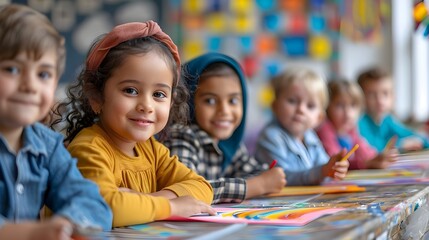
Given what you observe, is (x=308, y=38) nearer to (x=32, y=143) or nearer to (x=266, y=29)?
(x=266, y=29)

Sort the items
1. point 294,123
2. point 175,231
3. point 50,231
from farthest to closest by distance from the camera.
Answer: point 294,123
point 175,231
point 50,231

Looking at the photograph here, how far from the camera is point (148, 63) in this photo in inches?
44.3

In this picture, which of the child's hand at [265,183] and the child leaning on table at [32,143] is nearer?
the child leaning on table at [32,143]

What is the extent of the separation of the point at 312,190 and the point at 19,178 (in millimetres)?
877

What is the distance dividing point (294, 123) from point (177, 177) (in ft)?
2.83

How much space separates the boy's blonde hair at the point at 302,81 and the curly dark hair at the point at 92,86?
0.85m

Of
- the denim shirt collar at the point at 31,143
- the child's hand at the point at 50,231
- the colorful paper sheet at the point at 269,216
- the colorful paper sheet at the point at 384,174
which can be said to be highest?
the denim shirt collar at the point at 31,143

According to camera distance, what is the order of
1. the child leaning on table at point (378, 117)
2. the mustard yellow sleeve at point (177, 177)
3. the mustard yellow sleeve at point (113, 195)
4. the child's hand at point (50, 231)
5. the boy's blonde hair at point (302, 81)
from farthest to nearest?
1. the child leaning on table at point (378, 117)
2. the boy's blonde hair at point (302, 81)
3. the mustard yellow sleeve at point (177, 177)
4. the mustard yellow sleeve at point (113, 195)
5. the child's hand at point (50, 231)

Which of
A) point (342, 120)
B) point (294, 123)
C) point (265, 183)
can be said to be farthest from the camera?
point (342, 120)

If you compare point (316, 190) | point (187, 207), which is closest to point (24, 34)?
point (187, 207)

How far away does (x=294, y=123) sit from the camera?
2.03 meters

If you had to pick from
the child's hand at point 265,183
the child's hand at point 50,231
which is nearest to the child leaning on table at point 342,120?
the child's hand at point 265,183

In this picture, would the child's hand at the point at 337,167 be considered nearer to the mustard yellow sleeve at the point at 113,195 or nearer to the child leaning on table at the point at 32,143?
the mustard yellow sleeve at the point at 113,195

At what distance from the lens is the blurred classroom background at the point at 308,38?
471cm
